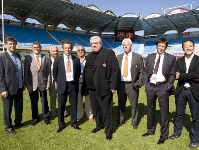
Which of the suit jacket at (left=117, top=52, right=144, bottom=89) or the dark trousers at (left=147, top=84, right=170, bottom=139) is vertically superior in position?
the suit jacket at (left=117, top=52, right=144, bottom=89)

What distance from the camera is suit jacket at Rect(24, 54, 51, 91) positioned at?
4.71 meters

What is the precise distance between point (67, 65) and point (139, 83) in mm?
1845

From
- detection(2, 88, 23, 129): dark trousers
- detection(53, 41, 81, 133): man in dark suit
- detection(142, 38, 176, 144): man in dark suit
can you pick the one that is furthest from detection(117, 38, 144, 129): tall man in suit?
detection(2, 88, 23, 129): dark trousers

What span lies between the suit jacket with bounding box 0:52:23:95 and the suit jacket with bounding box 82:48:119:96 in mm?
1904

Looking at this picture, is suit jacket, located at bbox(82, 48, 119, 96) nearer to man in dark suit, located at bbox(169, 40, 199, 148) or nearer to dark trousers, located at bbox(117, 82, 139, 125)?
dark trousers, located at bbox(117, 82, 139, 125)

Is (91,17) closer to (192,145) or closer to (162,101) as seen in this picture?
(162,101)

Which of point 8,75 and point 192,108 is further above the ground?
point 8,75

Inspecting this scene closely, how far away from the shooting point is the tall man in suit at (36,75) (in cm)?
473

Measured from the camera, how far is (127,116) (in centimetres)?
573

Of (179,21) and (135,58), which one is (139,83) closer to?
(135,58)

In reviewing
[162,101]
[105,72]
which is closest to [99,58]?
[105,72]

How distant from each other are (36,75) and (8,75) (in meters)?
0.74

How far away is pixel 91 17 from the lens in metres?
32.6

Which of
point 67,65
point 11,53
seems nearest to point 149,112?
point 67,65
